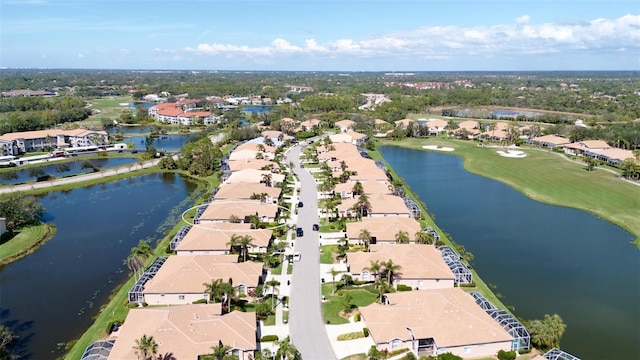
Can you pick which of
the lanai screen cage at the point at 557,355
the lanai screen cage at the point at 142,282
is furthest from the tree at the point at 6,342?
the lanai screen cage at the point at 557,355

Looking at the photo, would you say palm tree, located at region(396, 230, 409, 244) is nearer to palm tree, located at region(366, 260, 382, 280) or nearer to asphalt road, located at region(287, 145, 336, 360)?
palm tree, located at region(366, 260, 382, 280)

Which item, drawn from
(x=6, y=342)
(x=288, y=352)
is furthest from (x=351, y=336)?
(x=6, y=342)

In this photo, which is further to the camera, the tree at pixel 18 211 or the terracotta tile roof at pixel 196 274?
the tree at pixel 18 211

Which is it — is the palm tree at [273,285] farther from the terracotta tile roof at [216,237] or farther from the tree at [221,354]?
the tree at [221,354]

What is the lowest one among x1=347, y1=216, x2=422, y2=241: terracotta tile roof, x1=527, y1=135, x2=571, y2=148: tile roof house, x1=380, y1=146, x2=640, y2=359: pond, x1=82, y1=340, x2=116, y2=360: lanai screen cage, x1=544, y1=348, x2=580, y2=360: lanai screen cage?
x1=380, y1=146, x2=640, y2=359: pond

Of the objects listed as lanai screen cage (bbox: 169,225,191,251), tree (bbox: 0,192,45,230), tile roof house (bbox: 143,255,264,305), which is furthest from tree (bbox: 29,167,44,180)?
tile roof house (bbox: 143,255,264,305)

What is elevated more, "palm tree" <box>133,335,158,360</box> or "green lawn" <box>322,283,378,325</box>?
"palm tree" <box>133,335,158,360</box>
